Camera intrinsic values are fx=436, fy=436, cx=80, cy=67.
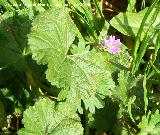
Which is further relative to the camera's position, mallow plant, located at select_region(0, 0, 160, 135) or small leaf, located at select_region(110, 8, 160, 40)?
small leaf, located at select_region(110, 8, 160, 40)

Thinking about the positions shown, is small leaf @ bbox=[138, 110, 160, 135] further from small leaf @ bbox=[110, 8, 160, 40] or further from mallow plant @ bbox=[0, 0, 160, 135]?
small leaf @ bbox=[110, 8, 160, 40]

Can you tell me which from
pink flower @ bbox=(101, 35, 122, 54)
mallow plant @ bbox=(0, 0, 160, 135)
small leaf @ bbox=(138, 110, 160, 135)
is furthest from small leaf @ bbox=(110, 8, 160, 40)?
small leaf @ bbox=(138, 110, 160, 135)

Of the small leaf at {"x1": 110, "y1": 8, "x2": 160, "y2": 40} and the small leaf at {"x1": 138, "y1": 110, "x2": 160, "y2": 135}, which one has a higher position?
the small leaf at {"x1": 110, "y1": 8, "x2": 160, "y2": 40}

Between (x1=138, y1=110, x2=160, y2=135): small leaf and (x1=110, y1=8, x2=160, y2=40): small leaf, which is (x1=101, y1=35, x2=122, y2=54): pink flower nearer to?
(x1=110, y1=8, x2=160, y2=40): small leaf

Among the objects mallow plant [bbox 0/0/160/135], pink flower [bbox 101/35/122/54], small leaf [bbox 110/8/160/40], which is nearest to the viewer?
mallow plant [bbox 0/0/160/135]

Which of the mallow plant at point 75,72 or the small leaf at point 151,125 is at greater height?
the mallow plant at point 75,72

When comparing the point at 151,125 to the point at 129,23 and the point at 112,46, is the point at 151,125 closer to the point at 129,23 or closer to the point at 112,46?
the point at 112,46

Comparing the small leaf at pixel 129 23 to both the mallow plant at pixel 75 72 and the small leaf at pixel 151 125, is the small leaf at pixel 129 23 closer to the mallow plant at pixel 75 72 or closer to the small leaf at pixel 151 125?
the mallow plant at pixel 75 72

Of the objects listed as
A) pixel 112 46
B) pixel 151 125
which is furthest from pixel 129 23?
pixel 151 125

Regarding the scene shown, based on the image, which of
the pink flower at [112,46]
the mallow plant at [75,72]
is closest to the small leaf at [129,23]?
the mallow plant at [75,72]

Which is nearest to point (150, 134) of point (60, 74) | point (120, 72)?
point (120, 72)

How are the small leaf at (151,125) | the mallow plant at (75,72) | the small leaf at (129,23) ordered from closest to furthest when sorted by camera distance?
the mallow plant at (75,72) < the small leaf at (151,125) < the small leaf at (129,23)

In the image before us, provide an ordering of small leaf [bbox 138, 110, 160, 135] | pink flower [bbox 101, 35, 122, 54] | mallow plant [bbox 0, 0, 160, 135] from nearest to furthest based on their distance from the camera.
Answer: mallow plant [bbox 0, 0, 160, 135]
small leaf [bbox 138, 110, 160, 135]
pink flower [bbox 101, 35, 122, 54]
